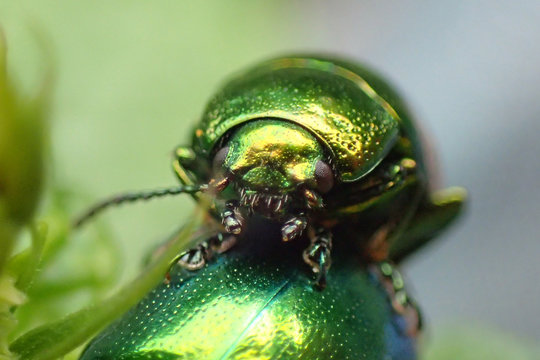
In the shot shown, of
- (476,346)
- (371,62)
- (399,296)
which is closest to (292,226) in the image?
(399,296)

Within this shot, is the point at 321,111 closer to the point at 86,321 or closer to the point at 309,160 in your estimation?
the point at 309,160

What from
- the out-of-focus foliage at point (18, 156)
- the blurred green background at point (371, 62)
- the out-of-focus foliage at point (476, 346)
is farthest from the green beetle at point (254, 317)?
the out-of-focus foliage at point (476, 346)

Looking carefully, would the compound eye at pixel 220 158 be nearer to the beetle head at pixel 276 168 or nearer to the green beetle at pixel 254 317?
the beetle head at pixel 276 168

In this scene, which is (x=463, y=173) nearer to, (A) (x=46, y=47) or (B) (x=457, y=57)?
(B) (x=457, y=57)

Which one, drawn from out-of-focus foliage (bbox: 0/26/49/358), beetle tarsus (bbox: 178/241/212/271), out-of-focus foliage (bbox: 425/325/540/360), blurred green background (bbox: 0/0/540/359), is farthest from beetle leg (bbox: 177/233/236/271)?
out-of-focus foliage (bbox: 425/325/540/360)

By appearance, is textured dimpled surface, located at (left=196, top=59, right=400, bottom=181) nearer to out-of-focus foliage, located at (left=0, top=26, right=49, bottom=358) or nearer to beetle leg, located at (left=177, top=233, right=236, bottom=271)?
beetle leg, located at (left=177, top=233, right=236, bottom=271)

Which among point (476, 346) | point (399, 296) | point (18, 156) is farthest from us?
point (476, 346)
